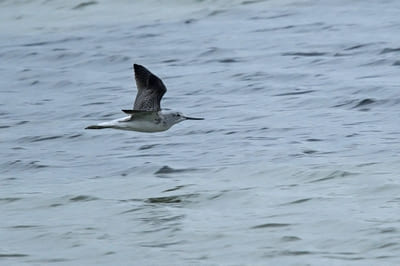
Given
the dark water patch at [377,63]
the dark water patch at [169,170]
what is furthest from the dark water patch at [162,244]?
the dark water patch at [377,63]

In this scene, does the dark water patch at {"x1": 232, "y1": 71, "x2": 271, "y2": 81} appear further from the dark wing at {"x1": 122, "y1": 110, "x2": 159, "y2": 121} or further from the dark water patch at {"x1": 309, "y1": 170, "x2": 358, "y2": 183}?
the dark wing at {"x1": 122, "y1": 110, "x2": 159, "y2": 121}

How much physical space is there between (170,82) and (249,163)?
6.60m

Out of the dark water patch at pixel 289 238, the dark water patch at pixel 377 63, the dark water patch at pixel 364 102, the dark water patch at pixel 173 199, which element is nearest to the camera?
the dark water patch at pixel 289 238

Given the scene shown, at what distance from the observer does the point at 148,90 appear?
1554 cm

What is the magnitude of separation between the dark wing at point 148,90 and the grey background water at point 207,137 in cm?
98

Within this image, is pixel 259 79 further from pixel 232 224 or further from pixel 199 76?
pixel 232 224

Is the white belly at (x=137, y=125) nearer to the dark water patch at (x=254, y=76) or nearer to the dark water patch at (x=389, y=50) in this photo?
the dark water patch at (x=254, y=76)

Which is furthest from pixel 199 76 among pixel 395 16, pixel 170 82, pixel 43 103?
pixel 395 16

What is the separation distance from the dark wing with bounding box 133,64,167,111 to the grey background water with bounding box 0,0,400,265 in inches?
38.6

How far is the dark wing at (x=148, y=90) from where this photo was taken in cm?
1542

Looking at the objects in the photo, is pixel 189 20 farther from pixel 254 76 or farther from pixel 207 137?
pixel 207 137

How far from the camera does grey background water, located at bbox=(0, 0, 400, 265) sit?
1299 centimetres

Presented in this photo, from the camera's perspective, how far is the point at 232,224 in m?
13.5

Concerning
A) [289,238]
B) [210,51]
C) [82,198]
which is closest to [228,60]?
[210,51]
